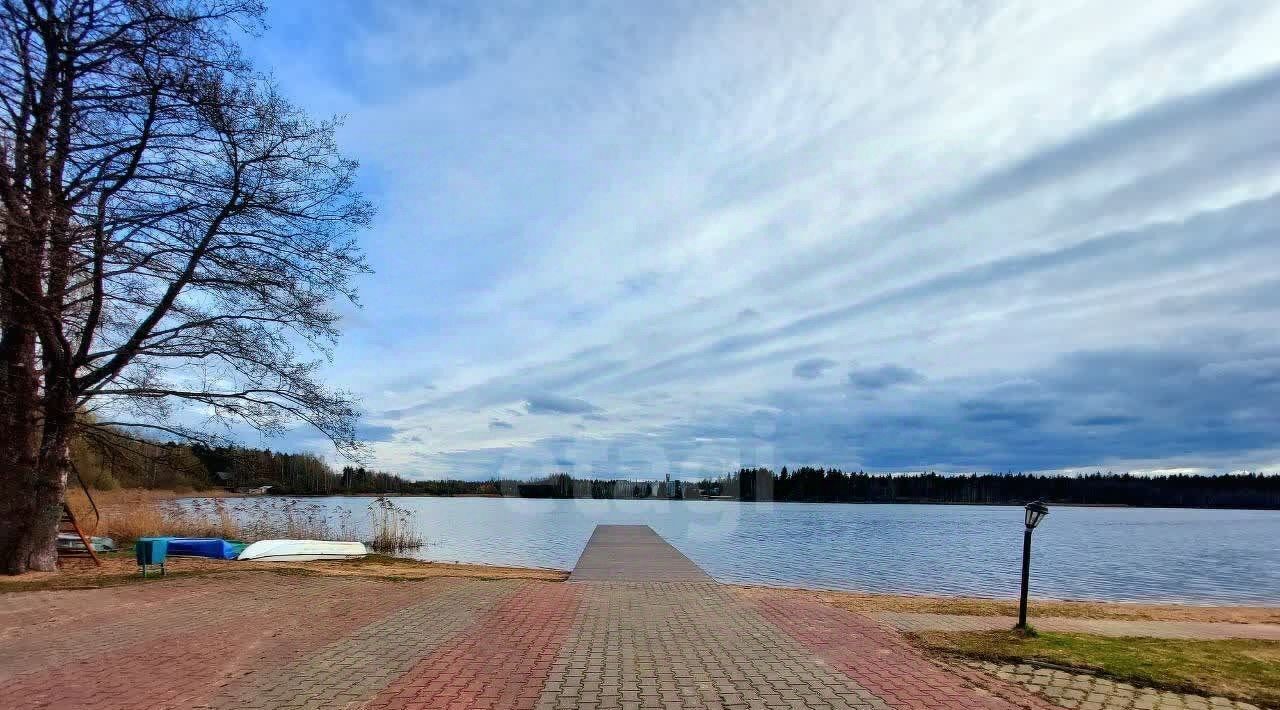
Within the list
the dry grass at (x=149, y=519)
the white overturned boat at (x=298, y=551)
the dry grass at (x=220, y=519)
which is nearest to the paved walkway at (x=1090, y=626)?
the white overturned boat at (x=298, y=551)

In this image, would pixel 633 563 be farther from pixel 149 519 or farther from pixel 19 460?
pixel 149 519

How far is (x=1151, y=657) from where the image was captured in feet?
23.5

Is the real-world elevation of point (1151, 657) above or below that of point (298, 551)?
above

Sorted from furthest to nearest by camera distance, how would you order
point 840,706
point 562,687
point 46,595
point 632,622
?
1. point 46,595
2. point 632,622
3. point 562,687
4. point 840,706

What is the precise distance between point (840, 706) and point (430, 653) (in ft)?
11.8

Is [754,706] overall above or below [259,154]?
below

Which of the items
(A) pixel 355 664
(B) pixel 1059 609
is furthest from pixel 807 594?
(A) pixel 355 664

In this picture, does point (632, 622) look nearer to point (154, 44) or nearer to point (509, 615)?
point (509, 615)

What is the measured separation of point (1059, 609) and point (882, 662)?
8632mm

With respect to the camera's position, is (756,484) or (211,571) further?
(756,484)

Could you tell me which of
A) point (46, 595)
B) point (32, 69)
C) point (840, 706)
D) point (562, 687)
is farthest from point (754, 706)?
point (32, 69)

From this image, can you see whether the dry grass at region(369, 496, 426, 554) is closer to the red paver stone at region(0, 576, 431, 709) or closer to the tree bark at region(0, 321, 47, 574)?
the tree bark at region(0, 321, 47, 574)

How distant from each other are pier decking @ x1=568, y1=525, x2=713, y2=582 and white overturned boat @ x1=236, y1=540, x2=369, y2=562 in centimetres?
604

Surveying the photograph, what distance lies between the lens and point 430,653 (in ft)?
21.5
